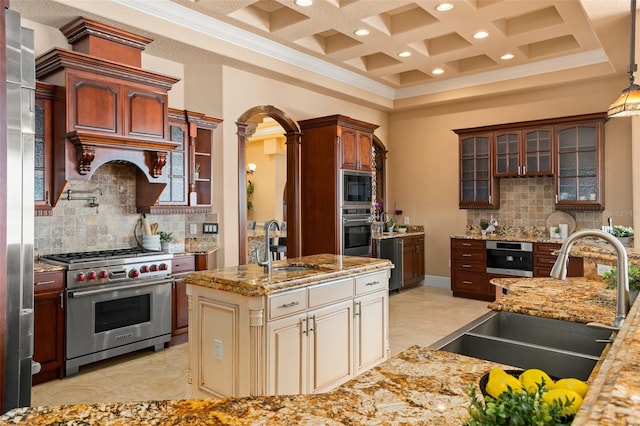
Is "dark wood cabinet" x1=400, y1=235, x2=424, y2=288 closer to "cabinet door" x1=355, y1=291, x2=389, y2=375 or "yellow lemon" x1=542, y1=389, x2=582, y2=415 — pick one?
"cabinet door" x1=355, y1=291, x2=389, y2=375

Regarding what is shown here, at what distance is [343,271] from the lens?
313 cm

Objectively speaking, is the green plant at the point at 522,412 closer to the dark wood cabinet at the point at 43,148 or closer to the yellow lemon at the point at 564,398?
the yellow lemon at the point at 564,398

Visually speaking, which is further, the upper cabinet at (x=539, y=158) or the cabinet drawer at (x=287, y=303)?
the upper cabinet at (x=539, y=158)

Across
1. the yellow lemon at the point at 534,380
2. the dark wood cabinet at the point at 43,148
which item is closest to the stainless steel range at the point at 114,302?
the dark wood cabinet at the point at 43,148

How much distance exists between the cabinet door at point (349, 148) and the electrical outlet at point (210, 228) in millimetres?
1881

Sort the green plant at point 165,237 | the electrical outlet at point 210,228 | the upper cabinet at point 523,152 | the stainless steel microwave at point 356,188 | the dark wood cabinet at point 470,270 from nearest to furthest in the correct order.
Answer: the green plant at point 165,237 < the electrical outlet at point 210,228 < the stainless steel microwave at point 356,188 < the upper cabinet at point 523,152 < the dark wood cabinet at point 470,270

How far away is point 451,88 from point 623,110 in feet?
13.0

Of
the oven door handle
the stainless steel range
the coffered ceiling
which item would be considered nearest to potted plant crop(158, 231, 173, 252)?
the stainless steel range

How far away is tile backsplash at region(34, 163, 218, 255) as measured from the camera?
402cm

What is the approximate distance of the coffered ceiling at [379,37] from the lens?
398 centimetres

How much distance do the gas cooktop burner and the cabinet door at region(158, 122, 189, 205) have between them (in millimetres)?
564

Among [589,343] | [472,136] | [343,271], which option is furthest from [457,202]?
[589,343]

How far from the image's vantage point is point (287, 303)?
2713 mm

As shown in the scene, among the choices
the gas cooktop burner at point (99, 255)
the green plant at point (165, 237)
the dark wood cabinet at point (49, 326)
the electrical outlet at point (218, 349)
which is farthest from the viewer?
the green plant at point (165, 237)
